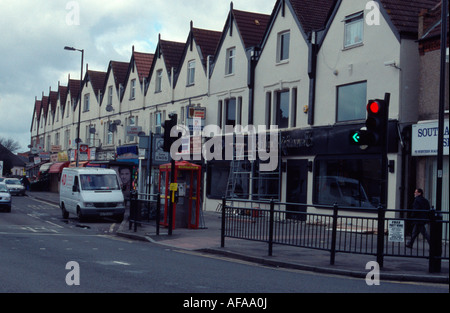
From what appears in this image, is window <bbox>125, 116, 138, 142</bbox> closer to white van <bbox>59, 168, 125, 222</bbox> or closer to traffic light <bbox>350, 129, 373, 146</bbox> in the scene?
white van <bbox>59, 168, 125, 222</bbox>

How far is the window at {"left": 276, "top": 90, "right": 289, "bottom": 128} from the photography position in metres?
28.6

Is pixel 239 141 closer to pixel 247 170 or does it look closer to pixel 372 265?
pixel 247 170

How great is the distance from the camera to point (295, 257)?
14.8 metres

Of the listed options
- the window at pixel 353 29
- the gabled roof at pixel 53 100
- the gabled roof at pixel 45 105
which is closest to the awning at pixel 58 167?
the gabled roof at pixel 53 100

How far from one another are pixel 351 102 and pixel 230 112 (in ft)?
31.4

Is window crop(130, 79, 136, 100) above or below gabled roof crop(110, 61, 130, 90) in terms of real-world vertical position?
below

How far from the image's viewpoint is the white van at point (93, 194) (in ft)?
85.6

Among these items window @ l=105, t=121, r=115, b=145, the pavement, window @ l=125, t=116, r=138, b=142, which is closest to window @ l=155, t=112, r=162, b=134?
window @ l=125, t=116, r=138, b=142

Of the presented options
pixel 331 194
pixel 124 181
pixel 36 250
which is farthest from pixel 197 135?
pixel 36 250

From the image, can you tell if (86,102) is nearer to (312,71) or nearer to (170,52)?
(170,52)

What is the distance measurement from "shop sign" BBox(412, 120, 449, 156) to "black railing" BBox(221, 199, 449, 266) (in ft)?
21.9

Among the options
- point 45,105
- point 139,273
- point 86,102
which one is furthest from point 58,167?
point 139,273

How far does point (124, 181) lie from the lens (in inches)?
1601
